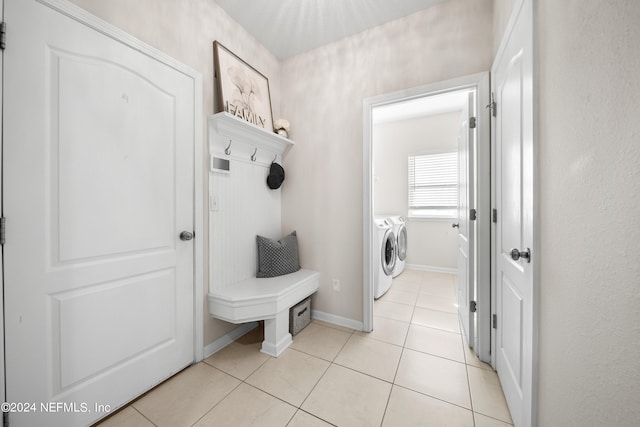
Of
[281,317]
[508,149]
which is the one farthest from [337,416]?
[508,149]

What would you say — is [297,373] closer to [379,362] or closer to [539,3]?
[379,362]

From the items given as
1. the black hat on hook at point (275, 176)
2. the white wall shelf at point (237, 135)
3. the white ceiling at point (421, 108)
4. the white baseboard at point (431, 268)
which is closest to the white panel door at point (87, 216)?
the white wall shelf at point (237, 135)

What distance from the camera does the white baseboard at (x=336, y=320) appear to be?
2.13 m

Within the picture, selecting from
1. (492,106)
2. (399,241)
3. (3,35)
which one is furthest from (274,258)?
(399,241)

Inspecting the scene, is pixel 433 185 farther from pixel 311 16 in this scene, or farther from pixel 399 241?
pixel 311 16

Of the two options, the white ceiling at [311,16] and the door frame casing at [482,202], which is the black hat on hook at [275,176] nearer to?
the white ceiling at [311,16]

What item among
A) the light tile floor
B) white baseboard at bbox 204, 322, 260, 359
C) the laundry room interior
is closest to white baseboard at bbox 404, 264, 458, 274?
the laundry room interior

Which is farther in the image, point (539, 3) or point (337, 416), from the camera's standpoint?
point (337, 416)

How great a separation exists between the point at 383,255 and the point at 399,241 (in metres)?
0.85

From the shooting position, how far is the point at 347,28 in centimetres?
205

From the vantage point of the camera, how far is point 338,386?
1.44 meters

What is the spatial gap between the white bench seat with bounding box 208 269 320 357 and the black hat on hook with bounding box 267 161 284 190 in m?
0.92

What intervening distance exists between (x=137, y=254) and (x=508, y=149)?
217cm

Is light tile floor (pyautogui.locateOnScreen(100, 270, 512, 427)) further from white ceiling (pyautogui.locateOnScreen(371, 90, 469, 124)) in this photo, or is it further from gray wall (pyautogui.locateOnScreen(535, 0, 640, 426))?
white ceiling (pyautogui.locateOnScreen(371, 90, 469, 124))
